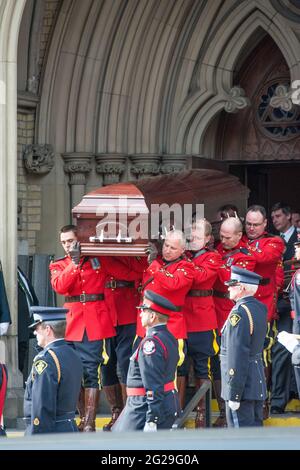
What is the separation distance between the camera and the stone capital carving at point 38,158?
11.9 m

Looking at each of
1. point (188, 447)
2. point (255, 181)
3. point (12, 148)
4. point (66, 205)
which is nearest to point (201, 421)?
point (12, 148)

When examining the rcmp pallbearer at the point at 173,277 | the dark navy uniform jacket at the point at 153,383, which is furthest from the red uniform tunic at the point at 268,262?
the dark navy uniform jacket at the point at 153,383

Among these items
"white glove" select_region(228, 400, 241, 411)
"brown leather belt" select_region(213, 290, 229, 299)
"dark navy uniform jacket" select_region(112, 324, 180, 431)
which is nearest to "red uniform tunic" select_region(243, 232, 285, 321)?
"brown leather belt" select_region(213, 290, 229, 299)

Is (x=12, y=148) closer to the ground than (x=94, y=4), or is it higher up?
closer to the ground

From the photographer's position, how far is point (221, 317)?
9539 mm

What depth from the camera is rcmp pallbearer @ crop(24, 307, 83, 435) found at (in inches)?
255

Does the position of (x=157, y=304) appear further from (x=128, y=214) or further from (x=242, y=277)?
(x=128, y=214)

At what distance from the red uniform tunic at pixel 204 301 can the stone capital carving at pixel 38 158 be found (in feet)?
10.4

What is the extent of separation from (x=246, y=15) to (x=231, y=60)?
18.2 inches

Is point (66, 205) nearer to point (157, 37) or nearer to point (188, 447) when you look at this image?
point (157, 37)

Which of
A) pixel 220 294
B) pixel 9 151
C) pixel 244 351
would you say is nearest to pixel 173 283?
pixel 220 294

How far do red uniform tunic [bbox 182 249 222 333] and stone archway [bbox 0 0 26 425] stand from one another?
1559 millimetres

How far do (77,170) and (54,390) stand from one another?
569 cm

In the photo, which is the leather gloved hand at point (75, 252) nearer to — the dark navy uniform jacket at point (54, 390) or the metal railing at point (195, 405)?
the metal railing at point (195, 405)
